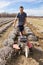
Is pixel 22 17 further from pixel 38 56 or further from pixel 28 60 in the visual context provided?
pixel 28 60

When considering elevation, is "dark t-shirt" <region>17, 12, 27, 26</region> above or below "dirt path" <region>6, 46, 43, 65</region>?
above

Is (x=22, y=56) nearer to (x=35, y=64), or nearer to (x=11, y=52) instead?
(x=11, y=52)

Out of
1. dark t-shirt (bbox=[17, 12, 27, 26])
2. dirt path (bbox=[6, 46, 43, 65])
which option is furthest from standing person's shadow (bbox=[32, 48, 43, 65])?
dark t-shirt (bbox=[17, 12, 27, 26])

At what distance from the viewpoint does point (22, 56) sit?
8281mm

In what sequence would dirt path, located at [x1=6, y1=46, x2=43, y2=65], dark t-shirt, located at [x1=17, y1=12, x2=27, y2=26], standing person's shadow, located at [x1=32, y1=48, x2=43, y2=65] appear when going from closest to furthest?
dirt path, located at [x1=6, y1=46, x2=43, y2=65], standing person's shadow, located at [x1=32, y1=48, x2=43, y2=65], dark t-shirt, located at [x1=17, y1=12, x2=27, y2=26]

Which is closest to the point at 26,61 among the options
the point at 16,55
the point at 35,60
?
the point at 35,60

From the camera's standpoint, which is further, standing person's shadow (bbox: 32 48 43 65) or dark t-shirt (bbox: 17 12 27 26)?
dark t-shirt (bbox: 17 12 27 26)

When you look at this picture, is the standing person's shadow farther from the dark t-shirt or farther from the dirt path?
the dark t-shirt

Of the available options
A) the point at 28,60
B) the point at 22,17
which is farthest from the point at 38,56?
the point at 22,17

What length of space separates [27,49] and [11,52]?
2.26 feet

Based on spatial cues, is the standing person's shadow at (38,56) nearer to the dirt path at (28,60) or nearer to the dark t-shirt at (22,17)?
the dirt path at (28,60)

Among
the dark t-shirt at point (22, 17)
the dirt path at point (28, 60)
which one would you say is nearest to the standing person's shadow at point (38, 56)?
the dirt path at point (28, 60)

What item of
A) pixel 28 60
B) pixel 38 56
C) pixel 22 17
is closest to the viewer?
pixel 28 60

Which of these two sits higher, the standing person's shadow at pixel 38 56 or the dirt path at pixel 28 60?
the dirt path at pixel 28 60
